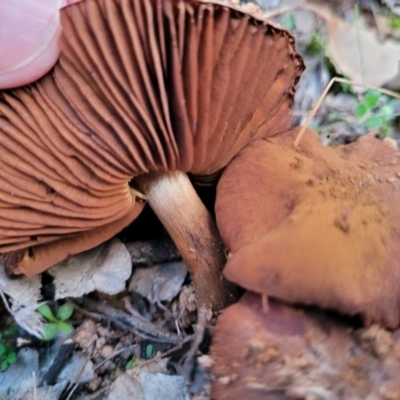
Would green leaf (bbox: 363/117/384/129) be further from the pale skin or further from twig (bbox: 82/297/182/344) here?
the pale skin

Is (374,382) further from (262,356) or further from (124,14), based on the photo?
(124,14)

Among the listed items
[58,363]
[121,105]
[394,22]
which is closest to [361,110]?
[394,22]

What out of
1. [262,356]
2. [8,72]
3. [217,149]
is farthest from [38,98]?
[262,356]

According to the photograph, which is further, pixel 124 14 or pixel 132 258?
pixel 132 258

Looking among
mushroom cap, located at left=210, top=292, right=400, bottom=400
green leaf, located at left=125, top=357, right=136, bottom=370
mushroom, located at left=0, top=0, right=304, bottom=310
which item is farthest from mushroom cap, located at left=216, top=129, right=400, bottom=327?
green leaf, located at left=125, top=357, right=136, bottom=370

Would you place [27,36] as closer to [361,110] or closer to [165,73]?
[165,73]

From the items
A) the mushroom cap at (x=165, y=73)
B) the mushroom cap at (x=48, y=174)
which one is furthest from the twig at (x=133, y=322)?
the mushroom cap at (x=165, y=73)
